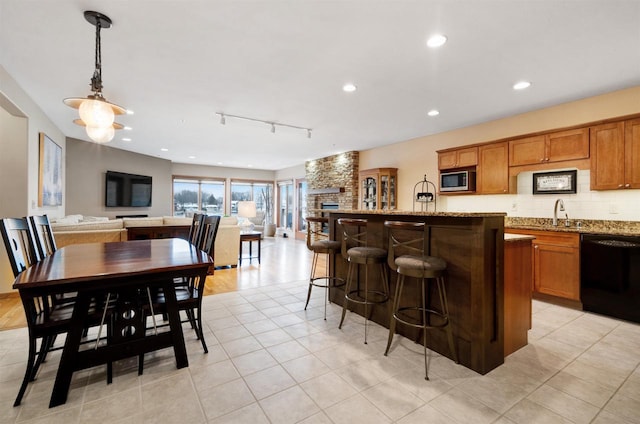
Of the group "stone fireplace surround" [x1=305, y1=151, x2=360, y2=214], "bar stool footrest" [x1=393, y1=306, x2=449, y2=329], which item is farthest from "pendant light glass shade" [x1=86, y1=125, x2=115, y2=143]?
"stone fireplace surround" [x1=305, y1=151, x2=360, y2=214]

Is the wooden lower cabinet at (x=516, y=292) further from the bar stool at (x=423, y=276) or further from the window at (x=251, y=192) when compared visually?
the window at (x=251, y=192)

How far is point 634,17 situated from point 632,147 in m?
1.80

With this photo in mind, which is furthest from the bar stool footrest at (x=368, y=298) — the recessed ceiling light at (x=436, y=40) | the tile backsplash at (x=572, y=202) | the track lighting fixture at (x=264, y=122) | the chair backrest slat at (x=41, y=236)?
the track lighting fixture at (x=264, y=122)

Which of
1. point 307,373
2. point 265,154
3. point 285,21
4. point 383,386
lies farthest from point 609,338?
point 265,154

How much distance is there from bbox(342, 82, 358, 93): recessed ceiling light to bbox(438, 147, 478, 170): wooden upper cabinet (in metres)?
2.52

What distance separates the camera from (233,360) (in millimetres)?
2242

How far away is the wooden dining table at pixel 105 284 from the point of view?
5.45 ft

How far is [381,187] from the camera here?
638 centimetres

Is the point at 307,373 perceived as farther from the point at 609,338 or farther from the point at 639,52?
the point at 639,52

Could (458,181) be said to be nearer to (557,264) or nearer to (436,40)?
(557,264)

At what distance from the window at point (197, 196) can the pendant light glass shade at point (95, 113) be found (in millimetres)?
7565

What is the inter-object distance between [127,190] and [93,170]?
0.93 metres

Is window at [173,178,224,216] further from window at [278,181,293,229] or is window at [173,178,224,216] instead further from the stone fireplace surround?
the stone fireplace surround

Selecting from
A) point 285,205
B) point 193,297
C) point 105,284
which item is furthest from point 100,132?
point 285,205
